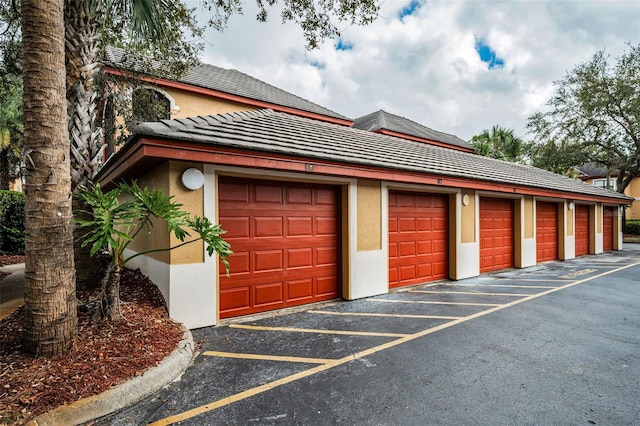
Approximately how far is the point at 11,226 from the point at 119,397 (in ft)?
47.3

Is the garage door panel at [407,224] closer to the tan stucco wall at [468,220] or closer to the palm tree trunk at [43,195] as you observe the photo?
the tan stucco wall at [468,220]

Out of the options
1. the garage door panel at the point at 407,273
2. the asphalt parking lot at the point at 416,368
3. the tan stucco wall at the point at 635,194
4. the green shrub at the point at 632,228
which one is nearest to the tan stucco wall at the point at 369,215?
the garage door panel at the point at 407,273

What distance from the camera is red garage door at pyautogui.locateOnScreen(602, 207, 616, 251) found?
53.7 feet

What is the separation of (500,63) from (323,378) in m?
22.0

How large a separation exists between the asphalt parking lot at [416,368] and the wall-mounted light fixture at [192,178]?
2269mm

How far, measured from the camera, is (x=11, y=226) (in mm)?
12039

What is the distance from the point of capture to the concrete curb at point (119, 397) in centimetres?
235

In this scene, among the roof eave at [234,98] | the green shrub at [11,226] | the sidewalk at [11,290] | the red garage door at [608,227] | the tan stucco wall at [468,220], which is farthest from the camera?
the red garage door at [608,227]

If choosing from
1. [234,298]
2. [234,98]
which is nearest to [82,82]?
[234,298]

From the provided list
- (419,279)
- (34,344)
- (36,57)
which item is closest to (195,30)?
(36,57)

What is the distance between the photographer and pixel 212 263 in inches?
187

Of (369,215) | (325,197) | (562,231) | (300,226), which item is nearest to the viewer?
(300,226)

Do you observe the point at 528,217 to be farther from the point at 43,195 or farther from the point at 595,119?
the point at 595,119

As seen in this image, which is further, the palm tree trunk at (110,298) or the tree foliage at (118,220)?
the palm tree trunk at (110,298)
